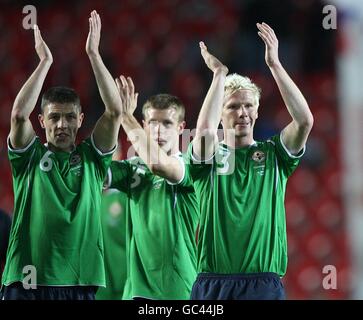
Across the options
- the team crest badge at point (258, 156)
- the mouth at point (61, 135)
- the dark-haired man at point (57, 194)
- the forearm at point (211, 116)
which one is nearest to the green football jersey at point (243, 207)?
the team crest badge at point (258, 156)

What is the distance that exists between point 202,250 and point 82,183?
0.61 metres

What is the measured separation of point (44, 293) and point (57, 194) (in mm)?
435

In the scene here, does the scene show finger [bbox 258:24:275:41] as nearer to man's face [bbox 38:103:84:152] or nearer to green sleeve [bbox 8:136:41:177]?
man's face [bbox 38:103:84:152]

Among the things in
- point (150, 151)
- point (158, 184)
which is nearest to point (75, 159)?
point (150, 151)

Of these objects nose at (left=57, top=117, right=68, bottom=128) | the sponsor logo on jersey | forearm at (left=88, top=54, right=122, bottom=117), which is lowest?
the sponsor logo on jersey

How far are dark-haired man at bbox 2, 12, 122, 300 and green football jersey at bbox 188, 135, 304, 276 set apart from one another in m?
0.46

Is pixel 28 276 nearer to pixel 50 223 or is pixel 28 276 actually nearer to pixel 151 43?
pixel 50 223

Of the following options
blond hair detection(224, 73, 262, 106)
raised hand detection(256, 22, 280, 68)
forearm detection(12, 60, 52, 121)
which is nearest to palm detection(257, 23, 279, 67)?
raised hand detection(256, 22, 280, 68)

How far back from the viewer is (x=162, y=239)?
402cm

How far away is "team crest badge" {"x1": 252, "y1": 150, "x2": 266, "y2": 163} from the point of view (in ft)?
12.9

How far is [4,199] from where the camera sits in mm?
7203

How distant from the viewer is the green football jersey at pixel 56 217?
12.4 feet

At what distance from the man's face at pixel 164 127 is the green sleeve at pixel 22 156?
0.55 m

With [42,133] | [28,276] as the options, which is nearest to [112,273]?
[28,276]
